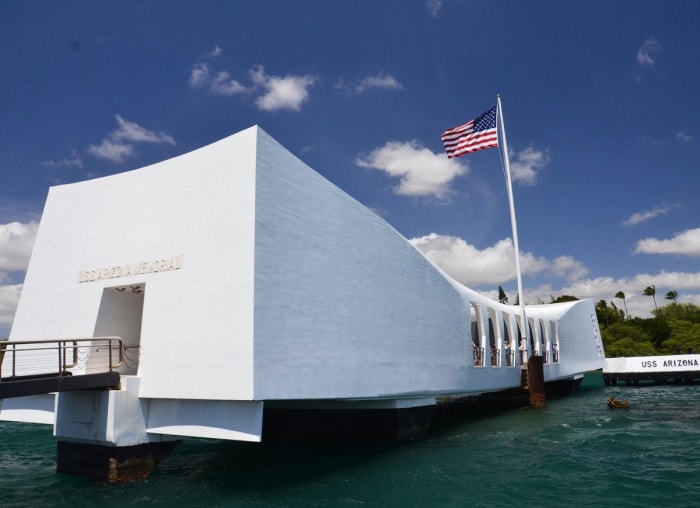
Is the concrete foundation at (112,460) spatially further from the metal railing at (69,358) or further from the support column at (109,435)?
the metal railing at (69,358)

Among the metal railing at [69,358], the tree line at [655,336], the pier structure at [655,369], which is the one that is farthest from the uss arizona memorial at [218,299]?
the tree line at [655,336]

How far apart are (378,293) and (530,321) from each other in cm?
1706

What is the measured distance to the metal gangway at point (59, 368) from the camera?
9500mm

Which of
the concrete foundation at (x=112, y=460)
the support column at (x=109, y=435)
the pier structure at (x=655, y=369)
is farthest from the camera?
the pier structure at (x=655, y=369)

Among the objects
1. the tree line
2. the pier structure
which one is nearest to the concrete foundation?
the pier structure

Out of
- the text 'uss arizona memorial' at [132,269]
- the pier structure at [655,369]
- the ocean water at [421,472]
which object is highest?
the text 'uss arizona memorial' at [132,269]

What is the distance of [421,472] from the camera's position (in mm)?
11898

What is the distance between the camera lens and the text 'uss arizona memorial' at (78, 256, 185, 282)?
11.2 m

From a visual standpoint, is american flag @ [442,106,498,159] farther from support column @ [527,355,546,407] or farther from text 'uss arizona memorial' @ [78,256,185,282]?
text 'uss arizona memorial' @ [78,256,185,282]

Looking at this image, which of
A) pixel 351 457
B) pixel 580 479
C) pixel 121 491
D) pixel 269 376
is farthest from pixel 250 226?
pixel 580 479

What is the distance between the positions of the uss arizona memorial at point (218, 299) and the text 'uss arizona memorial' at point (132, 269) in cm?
3

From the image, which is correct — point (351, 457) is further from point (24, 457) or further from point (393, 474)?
point (24, 457)

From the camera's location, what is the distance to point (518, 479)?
11.2m

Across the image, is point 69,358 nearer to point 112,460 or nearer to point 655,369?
point 112,460
